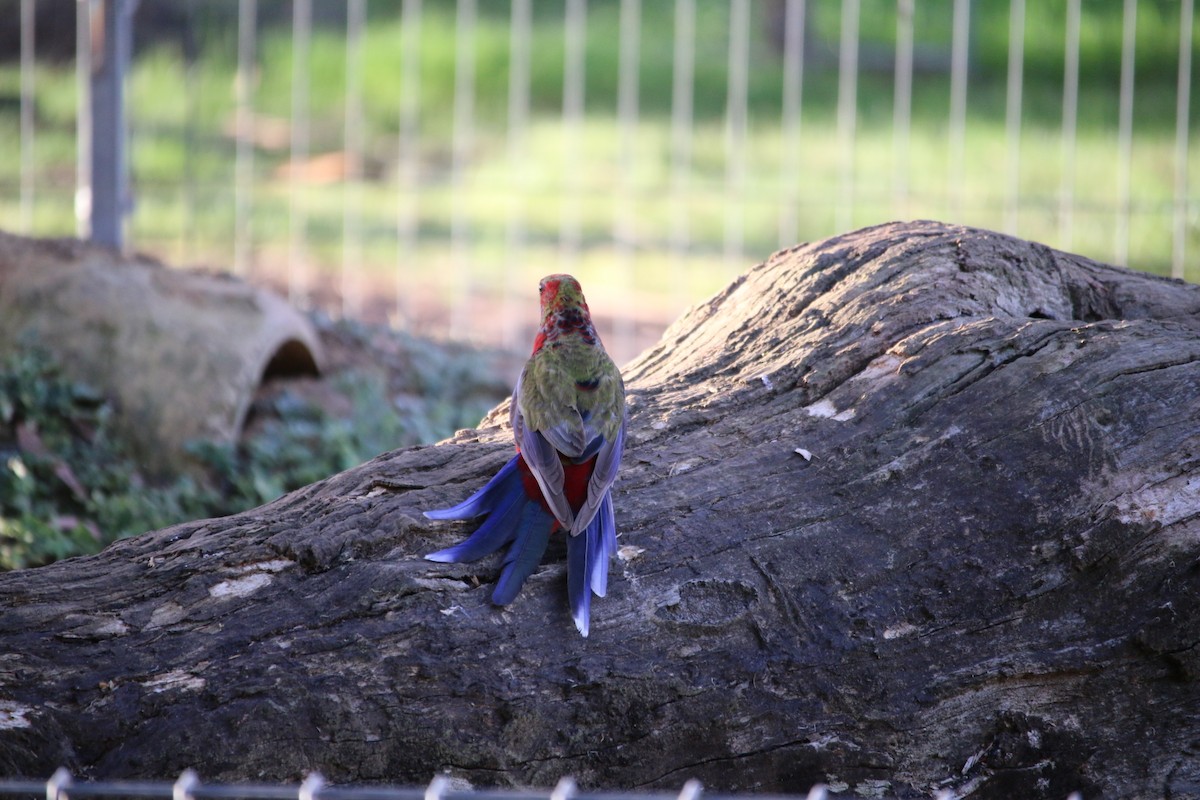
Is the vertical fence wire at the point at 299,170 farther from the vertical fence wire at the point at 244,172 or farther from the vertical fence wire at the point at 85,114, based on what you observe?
the vertical fence wire at the point at 85,114

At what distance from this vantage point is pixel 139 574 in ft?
8.33

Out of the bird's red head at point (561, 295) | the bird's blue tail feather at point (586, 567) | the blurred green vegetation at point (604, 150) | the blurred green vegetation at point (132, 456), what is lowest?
the blurred green vegetation at point (132, 456)

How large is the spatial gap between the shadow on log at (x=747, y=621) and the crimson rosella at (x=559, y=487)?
2.3 inches

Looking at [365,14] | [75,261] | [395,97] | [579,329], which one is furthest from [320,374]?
→ [365,14]

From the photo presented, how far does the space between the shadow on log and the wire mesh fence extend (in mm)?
4362

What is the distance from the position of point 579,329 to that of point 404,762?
121 cm

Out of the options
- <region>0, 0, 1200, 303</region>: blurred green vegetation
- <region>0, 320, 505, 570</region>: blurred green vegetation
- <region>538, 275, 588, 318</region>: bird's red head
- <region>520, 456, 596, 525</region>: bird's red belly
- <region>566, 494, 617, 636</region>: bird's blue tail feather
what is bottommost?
<region>0, 320, 505, 570</region>: blurred green vegetation

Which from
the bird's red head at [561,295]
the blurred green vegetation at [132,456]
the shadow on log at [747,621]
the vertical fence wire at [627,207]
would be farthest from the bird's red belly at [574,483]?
the vertical fence wire at [627,207]

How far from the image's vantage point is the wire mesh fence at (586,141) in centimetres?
707

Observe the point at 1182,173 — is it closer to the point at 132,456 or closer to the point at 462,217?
the point at 462,217

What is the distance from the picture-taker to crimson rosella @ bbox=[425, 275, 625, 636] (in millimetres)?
2459

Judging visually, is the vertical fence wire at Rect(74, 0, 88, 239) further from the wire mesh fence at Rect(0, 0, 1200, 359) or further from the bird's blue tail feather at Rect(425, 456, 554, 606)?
the bird's blue tail feather at Rect(425, 456, 554, 606)

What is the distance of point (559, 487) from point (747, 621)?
509 mm

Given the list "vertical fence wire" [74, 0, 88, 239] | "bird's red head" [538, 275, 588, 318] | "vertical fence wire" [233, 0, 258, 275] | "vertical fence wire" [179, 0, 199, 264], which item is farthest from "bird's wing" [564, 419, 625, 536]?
"vertical fence wire" [179, 0, 199, 264]
